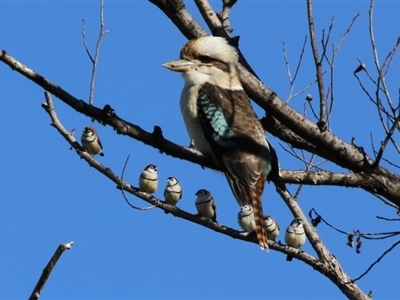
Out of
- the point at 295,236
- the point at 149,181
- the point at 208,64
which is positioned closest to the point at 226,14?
the point at 208,64

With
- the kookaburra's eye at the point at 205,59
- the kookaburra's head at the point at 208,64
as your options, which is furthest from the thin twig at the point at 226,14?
the kookaburra's eye at the point at 205,59

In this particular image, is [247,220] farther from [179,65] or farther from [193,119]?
[179,65]

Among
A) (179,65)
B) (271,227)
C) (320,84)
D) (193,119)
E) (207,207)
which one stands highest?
(179,65)

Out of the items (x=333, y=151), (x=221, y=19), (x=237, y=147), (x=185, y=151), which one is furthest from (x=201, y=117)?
(x=333, y=151)

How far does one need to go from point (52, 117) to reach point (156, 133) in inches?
22.7

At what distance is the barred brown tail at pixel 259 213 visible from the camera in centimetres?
476

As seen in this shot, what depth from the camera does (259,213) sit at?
5051 millimetres

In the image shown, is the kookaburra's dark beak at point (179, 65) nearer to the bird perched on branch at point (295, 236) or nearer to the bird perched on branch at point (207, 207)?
the bird perched on branch at point (207, 207)

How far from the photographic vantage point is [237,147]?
539cm

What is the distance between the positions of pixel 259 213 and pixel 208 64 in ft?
4.57

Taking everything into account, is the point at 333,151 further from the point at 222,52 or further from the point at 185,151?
the point at 222,52

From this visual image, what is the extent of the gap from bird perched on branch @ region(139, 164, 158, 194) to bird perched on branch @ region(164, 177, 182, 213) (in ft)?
0.28

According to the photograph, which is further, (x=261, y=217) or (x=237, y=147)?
(x=237, y=147)

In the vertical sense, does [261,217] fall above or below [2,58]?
above
